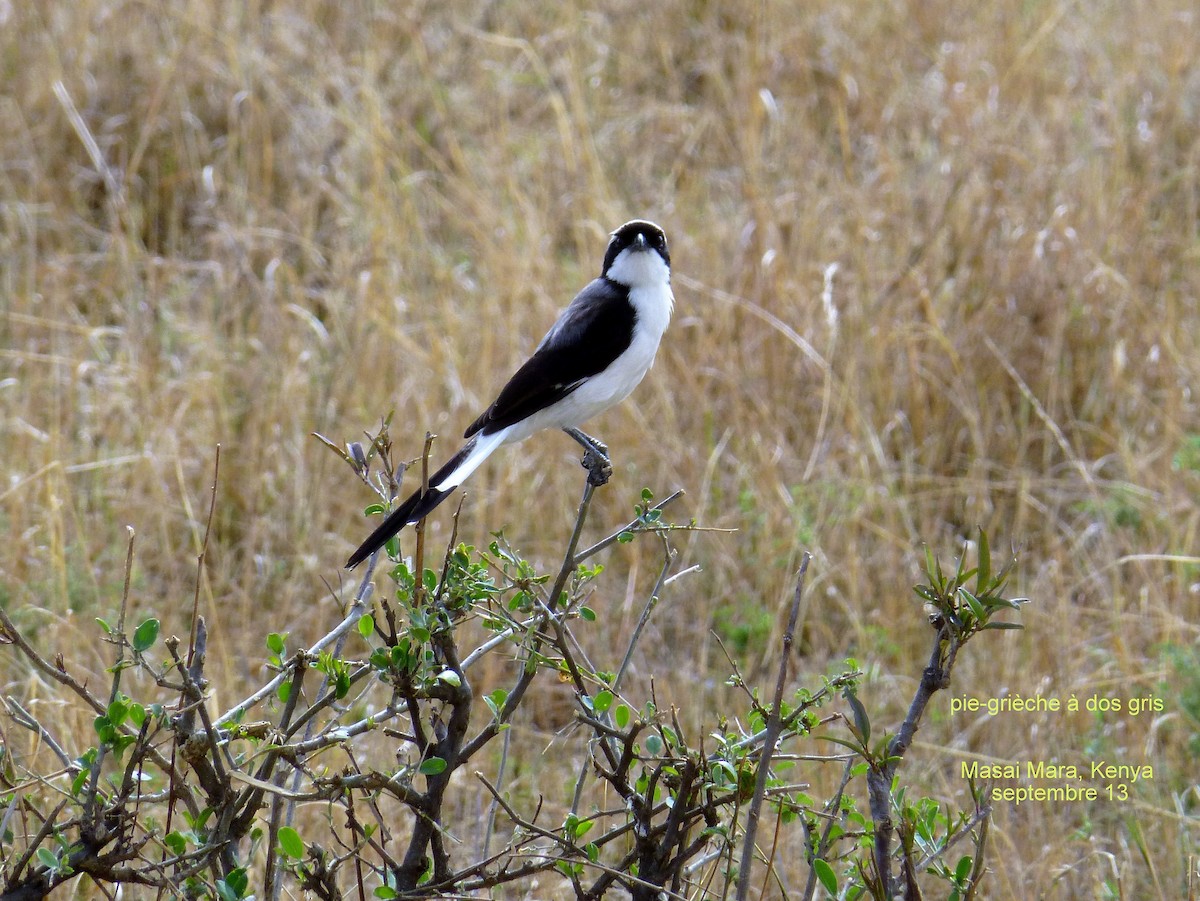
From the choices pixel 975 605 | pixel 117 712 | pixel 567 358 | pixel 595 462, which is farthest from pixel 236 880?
pixel 567 358

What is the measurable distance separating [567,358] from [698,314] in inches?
84.2

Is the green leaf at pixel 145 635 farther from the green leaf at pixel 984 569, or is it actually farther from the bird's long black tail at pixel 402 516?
the green leaf at pixel 984 569

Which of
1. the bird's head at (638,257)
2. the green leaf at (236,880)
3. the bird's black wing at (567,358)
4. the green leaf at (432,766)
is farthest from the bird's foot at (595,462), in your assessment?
the green leaf at (236,880)

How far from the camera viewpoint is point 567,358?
332 centimetres

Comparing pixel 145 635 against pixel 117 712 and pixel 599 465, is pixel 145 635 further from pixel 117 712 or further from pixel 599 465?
pixel 599 465

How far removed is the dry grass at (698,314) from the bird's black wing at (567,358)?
102cm

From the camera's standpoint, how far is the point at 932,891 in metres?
3.25

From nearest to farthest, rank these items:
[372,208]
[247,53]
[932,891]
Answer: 1. [932,891]
2. [372,208]
3. [247,53]

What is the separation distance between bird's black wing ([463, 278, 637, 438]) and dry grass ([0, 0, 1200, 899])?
1.02 m

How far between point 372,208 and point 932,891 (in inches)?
152

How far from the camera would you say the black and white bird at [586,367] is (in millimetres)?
3203

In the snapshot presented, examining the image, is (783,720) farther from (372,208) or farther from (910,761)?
(372,208)

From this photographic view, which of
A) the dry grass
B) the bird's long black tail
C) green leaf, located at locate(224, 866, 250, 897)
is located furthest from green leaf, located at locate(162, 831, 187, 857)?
the dry grass

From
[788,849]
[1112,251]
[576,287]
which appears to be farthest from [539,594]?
[1112,251]
